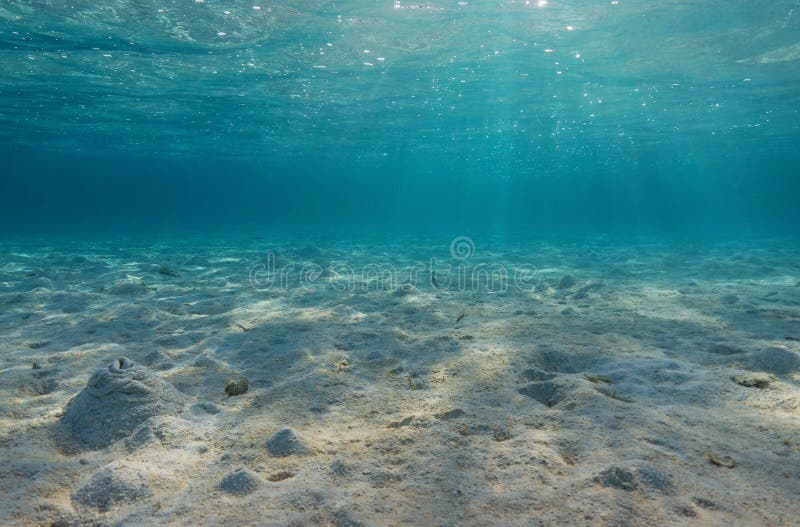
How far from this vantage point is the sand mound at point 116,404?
12.5 feet

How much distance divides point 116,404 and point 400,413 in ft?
8.70

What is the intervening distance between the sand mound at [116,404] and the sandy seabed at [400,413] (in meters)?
0.02

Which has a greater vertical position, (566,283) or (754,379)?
(754,379)

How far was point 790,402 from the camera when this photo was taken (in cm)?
402

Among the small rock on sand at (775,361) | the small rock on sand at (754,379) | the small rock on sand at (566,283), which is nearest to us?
the small rock on sand at (754,379)

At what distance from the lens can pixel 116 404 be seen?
4.02 meters

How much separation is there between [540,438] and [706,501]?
3.65 feet

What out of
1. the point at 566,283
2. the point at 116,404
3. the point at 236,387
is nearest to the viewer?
the point at 116,404

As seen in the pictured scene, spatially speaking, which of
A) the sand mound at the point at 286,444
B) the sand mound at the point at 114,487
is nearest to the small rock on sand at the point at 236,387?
the sand mound at the point at 286,444

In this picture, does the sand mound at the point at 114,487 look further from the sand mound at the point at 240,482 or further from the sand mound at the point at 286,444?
the sand mound at the point at 286,444

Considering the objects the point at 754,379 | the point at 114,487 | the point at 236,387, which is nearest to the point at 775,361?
the point at 754,379

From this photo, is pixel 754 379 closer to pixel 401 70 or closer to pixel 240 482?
pixel 240 482

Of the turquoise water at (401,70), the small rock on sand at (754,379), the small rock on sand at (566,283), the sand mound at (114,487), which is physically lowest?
the small rock on sand at (566,283)

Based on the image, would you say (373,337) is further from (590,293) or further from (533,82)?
(533,82)
